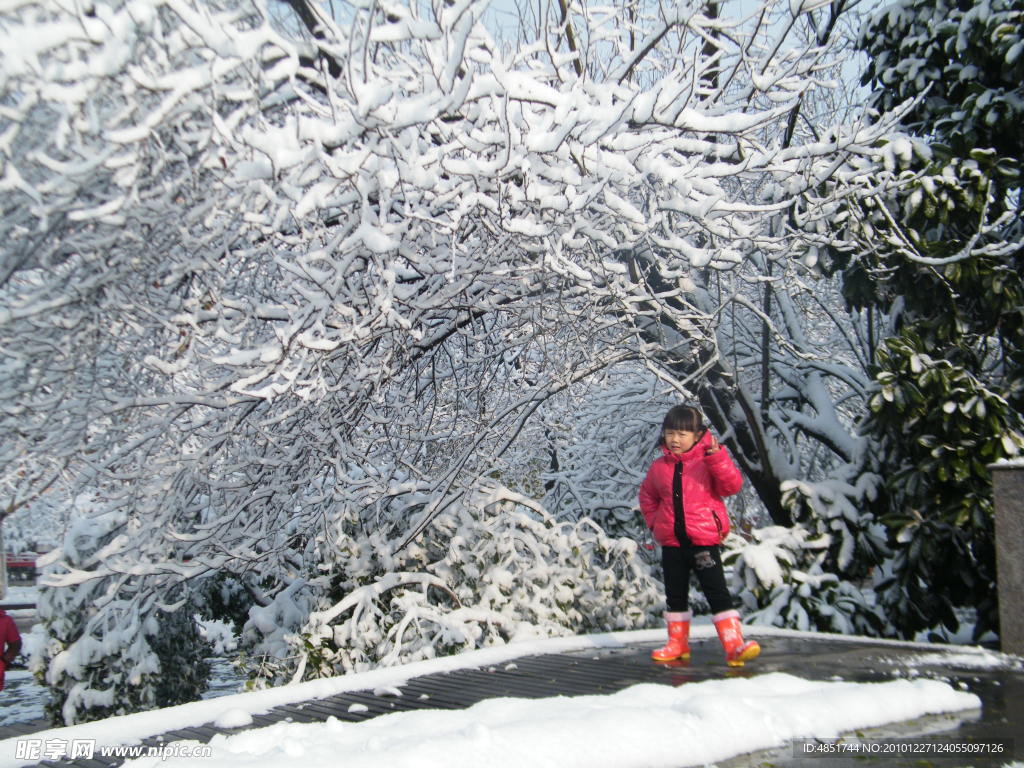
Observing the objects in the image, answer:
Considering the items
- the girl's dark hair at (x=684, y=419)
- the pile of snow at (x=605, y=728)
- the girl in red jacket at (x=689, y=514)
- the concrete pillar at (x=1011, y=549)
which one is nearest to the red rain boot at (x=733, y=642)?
the girl in red jacket at (x=689, y=514)

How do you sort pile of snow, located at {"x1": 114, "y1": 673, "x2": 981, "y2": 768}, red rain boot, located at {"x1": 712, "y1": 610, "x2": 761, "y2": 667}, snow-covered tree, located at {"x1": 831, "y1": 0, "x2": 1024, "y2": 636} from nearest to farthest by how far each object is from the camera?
pile of snow, located at {"x1": 114, "y1": 673, "x2": 981, "y2": 768}
red rain boot, located at {"x1": 712, "y1": 610, "x2": 761, "y2": 667}
snow-covered tree, located at {"x1": 831, "y1": 0, "x2": 1024, "y2": 636}

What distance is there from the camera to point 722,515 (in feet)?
17.3

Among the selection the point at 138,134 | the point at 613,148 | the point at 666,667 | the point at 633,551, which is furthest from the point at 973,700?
the point at 138,134

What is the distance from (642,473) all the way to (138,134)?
799 cm

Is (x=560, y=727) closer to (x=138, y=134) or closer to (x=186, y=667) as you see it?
(x=138, y=134)

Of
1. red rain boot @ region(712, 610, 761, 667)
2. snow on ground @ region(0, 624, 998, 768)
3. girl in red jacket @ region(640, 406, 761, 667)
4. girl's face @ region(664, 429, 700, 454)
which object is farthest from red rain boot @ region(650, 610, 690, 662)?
girl's face @ region(664, 429, 700, 454)

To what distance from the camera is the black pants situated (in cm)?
509

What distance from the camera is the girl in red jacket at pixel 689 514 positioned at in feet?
16.8

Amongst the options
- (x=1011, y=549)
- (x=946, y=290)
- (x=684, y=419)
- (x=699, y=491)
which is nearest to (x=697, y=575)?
(x=699, y=491)

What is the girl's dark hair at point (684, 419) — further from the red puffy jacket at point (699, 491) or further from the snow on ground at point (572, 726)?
the snow on ground at point (572, 726)

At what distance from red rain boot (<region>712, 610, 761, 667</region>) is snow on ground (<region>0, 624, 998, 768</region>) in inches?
22.1

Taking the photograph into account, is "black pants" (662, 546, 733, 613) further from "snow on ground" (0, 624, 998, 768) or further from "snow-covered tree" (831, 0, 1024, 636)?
"snow-covered tree" (831, 0, 1024, 636)

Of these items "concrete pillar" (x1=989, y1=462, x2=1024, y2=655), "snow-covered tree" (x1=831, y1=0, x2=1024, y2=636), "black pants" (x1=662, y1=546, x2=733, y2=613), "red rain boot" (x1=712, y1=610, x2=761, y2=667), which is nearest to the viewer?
"red rain boot" (x1=712, y1=610, x2=761, y2=667)

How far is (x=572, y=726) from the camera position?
10.8ft
